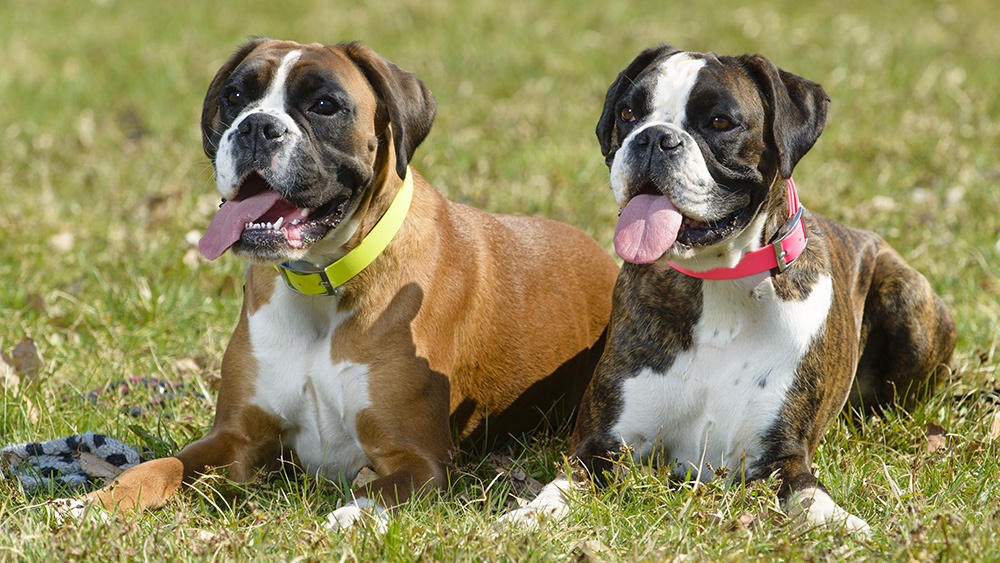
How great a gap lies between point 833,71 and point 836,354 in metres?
6.38

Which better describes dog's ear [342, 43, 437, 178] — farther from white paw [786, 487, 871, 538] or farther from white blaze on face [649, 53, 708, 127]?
white paw [786, 487, 871, 538]

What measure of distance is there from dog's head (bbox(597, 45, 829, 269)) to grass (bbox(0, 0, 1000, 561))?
74 cm

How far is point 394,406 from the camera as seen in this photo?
4.06m

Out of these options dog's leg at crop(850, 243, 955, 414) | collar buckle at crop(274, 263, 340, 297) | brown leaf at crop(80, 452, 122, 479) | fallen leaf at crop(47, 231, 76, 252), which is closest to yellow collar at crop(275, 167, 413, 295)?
collar buckle at crop(274, 263, 340, 297)

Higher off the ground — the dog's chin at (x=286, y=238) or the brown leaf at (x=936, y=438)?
the dog's chin at (x=286, y=238)

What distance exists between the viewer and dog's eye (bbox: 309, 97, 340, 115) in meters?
3.95

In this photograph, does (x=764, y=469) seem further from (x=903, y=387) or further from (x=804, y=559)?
(x=903, y=387)

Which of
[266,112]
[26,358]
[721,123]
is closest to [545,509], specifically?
[721,123]

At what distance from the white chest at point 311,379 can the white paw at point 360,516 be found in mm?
386

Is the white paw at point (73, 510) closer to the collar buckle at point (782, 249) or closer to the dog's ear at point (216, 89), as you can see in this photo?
the dog's ear at point (216, 89)

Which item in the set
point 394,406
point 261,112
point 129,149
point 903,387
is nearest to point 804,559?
A: point 394,406

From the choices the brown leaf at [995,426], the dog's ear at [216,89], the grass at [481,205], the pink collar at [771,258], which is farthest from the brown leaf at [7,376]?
the brown leaf at [995,426]

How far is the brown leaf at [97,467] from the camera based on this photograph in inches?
164

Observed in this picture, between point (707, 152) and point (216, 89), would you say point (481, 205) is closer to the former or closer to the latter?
point (216, 89)
